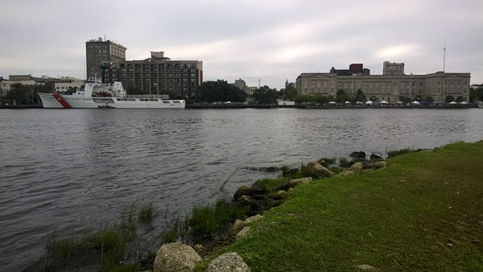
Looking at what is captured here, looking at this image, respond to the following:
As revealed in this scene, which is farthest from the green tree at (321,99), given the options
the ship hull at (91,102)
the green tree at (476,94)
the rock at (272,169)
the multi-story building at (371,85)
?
the rock at (272,169)

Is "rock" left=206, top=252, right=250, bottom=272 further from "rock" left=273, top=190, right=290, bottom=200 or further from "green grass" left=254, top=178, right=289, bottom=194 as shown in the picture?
"green grass" left=254, top=178, right=289, bottom=194

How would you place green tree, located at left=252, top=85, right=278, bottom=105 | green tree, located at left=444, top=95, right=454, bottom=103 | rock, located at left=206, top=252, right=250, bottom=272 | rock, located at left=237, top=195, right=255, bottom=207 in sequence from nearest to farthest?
1. rock, located at left=206, top=252, right=250, bottom=272
2. rock, located at left=237, top=195, right=255, bottom=207
3. green tree, located at left=444, top=95, right=454, bottom=103
4. green tree, located at left=252, top=85, right=278, bottom=105

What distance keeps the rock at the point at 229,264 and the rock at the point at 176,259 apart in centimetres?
69

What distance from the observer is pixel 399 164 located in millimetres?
13344

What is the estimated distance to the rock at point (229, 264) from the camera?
4.87 meters

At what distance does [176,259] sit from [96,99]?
4424 inches

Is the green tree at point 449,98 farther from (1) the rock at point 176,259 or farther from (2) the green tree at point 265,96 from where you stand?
(1) the rock at point 176,259

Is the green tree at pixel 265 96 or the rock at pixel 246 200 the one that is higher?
the green tree at pixel 265 96

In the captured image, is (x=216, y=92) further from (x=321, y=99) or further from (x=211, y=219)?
(x=211, y=219)

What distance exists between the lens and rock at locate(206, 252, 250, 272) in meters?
4.87

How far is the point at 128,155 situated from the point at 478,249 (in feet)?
64.8

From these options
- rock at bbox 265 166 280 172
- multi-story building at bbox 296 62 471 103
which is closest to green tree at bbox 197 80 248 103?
multi-story building at bbox 296 62 471 103

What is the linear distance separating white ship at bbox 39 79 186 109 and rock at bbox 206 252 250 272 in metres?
112

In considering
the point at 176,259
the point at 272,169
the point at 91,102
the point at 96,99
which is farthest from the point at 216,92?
the point at 176,259
